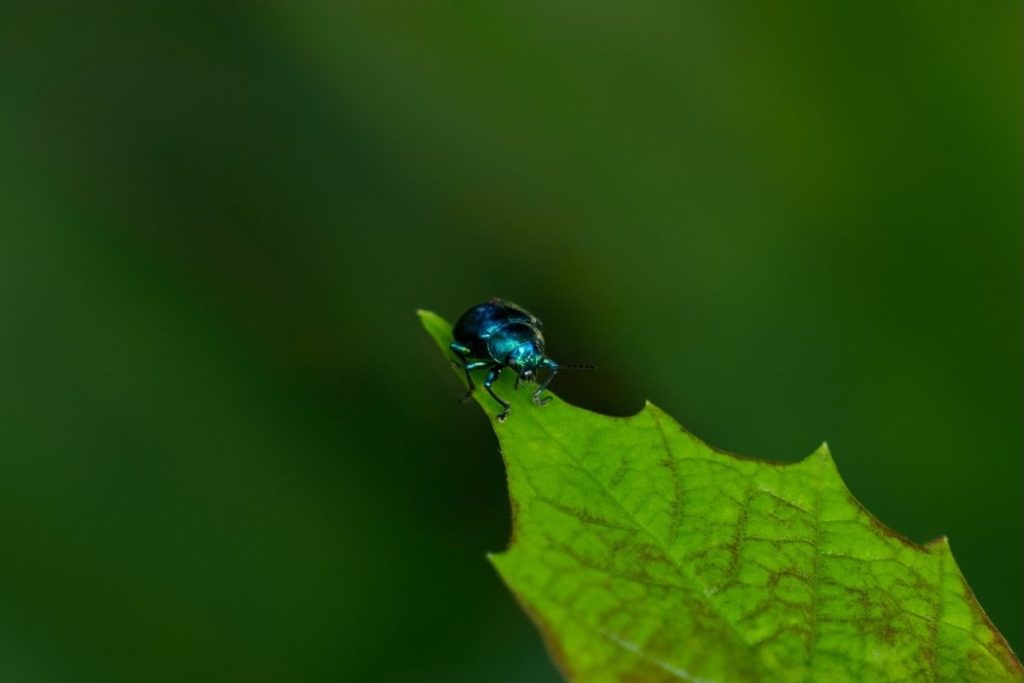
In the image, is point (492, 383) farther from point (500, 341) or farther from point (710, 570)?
point (710, 570)

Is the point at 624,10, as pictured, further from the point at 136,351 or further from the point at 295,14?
the point at 136,351

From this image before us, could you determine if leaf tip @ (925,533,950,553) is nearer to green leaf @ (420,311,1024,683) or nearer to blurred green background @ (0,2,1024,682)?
green leaf @ (420,311,1024,683)

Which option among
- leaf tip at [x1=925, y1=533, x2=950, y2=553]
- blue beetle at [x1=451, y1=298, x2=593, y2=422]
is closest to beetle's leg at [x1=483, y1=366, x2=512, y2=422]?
blue beetle at [x1=451, y1=298, x2=593, y2=422]

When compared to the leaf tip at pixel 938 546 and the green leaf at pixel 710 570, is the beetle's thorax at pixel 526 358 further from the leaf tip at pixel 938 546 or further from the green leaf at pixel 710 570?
the leaf tip at pixel 938 546

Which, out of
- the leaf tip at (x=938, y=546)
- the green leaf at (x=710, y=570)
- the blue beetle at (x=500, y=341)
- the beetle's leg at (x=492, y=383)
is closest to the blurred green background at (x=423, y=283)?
the blue beetle at (x=500, y=341)

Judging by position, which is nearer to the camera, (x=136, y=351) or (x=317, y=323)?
(x=136, y=351)

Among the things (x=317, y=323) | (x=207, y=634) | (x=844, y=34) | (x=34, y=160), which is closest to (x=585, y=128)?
(x=844, y=34)
